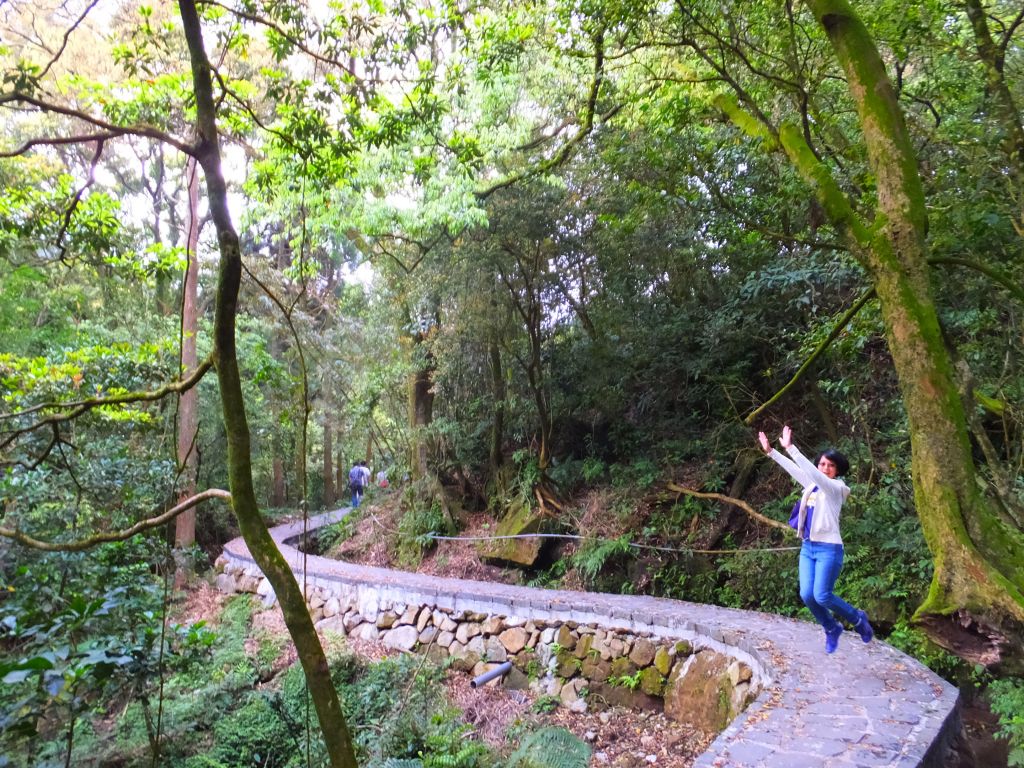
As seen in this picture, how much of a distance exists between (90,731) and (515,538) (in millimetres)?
5782

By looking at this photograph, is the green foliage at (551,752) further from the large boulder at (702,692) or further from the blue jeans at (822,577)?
the blue jeans at (822,577)

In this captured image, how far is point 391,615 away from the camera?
29.1ft

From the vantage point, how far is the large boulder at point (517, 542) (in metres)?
9.53

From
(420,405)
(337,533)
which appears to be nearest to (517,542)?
(420,405)

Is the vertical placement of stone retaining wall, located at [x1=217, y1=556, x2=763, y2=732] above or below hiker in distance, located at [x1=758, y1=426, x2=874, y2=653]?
below

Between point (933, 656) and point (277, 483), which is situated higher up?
point (277, 483)

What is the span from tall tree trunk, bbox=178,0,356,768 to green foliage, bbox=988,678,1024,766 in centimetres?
391

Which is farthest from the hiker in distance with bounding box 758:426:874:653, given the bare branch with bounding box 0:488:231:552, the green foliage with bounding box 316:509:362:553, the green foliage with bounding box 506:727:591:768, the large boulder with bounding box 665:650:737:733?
the green foliage with bounding box 316:509:362:553

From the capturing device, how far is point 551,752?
14.9 ft

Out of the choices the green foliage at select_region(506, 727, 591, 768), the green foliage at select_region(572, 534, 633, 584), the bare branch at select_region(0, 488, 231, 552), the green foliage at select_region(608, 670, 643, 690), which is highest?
the bare branch at select_region(0, 488, 231, 552)

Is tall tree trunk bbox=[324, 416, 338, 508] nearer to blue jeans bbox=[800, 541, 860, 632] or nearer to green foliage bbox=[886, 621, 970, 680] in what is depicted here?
green foliage bbox=[886, 621, 970, 680]

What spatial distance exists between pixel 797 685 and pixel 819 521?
3.83ft

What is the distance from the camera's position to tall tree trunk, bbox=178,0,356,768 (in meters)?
2.44

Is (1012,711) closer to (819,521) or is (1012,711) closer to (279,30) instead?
(819,521)
